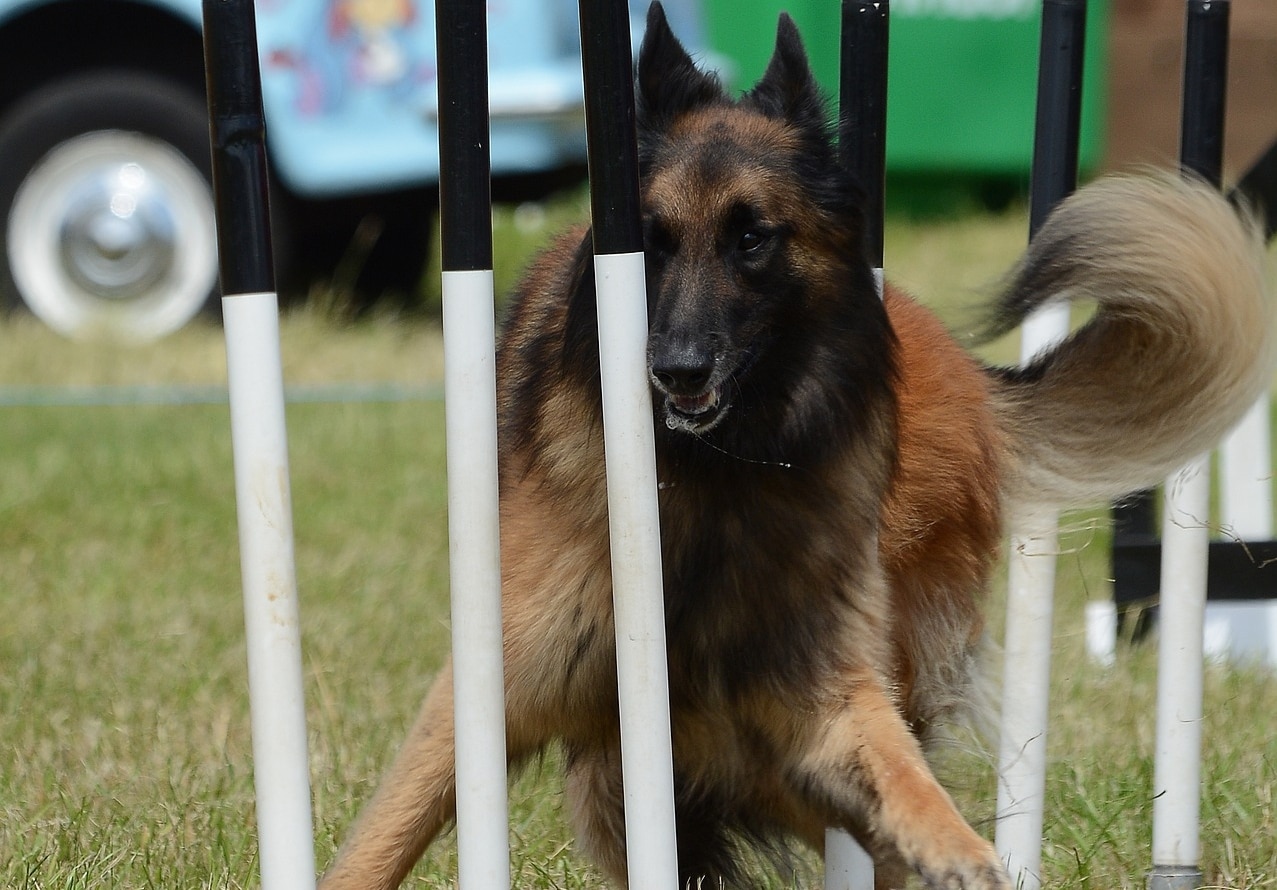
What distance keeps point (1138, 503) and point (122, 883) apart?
2.68 metres

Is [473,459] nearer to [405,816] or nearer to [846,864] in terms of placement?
[405,816]

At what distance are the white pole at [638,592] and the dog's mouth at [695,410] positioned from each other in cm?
25

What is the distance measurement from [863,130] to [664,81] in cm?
37

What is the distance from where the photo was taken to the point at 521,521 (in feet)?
9.93

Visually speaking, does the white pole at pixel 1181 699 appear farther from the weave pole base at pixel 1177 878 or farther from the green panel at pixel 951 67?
the green panel at pixel 951 67

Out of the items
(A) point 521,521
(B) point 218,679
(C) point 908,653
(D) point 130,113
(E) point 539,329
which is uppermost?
(D) point 130,113

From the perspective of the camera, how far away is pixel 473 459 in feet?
7.75

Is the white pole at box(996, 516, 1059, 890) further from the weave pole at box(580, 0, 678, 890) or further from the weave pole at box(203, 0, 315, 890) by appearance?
the weave pole at box(203, 0, 315, 890)

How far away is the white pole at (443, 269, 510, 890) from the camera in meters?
2.35

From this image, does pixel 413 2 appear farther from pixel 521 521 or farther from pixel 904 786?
pixel 904 786

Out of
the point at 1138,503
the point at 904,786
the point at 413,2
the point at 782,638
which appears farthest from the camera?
the point at 413,2

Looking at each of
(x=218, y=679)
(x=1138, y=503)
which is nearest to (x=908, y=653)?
(x=1138, y=503)

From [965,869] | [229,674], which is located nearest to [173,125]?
[229,674]

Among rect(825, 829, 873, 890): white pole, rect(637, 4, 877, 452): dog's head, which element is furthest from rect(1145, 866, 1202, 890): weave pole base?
rect(637, 4, 877, 452): dog's head
